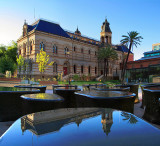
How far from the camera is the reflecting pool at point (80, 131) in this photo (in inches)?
44.0

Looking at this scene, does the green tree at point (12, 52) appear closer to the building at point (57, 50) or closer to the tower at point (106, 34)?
the building at point (57, 50)

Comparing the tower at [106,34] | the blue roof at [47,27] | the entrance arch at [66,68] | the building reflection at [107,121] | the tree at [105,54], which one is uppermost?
Result: the tower at [106,34]

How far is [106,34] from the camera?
46.3m

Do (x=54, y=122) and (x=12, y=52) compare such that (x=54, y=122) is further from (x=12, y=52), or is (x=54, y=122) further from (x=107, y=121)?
(x=12, y=52)

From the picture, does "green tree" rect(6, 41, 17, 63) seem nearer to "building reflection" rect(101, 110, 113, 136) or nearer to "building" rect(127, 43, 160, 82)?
"building" rect(127, 43, 160, 82)

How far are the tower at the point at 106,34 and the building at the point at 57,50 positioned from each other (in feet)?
14.4

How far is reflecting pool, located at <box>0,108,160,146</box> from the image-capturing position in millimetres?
1118

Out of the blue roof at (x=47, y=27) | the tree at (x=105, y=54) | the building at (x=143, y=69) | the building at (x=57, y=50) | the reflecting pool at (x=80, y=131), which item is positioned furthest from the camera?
the tree at (x=105, y=54)

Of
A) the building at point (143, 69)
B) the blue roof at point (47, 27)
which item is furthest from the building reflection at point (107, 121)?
the building at point (143, 69)

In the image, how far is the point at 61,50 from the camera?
33812mm

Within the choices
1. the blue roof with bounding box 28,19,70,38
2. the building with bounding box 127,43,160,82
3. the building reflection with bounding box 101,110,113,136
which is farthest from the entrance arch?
the building reflection with bounding box 101,110,113,136

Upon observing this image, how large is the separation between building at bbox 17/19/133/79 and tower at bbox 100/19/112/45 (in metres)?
4.40

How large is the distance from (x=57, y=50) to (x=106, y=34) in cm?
2074

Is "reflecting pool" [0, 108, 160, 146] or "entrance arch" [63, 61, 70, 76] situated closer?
"reflecting pool" [0, 108, 160, 146]
